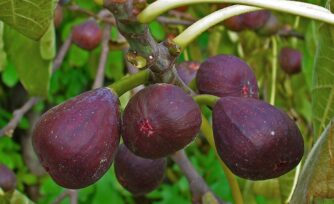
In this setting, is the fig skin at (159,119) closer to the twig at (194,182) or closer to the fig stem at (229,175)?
the fig stem at (229,175)

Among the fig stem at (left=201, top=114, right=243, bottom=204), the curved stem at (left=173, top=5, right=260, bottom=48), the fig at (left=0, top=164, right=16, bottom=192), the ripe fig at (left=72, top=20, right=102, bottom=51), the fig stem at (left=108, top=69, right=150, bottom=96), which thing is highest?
the curved stem at (left=173, top=5, right=260, bottom=48)

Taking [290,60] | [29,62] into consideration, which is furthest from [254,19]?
[29,62]

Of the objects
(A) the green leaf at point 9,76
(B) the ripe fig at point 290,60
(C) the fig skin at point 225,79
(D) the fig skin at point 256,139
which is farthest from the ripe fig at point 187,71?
(A) the green leaf at point 9,76

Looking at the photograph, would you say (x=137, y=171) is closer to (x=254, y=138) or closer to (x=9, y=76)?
(x=254, y=138)

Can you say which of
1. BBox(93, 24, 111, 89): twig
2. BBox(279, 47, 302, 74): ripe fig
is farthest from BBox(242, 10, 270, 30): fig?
BBox(93, 24, 111, 89): twig

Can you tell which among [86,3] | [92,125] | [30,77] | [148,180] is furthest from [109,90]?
[86,3]

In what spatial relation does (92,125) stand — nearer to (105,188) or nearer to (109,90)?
(109,90)

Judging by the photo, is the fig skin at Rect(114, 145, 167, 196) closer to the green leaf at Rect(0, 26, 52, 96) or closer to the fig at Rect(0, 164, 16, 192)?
the fig at Rect(0, 164, 16, 192)
